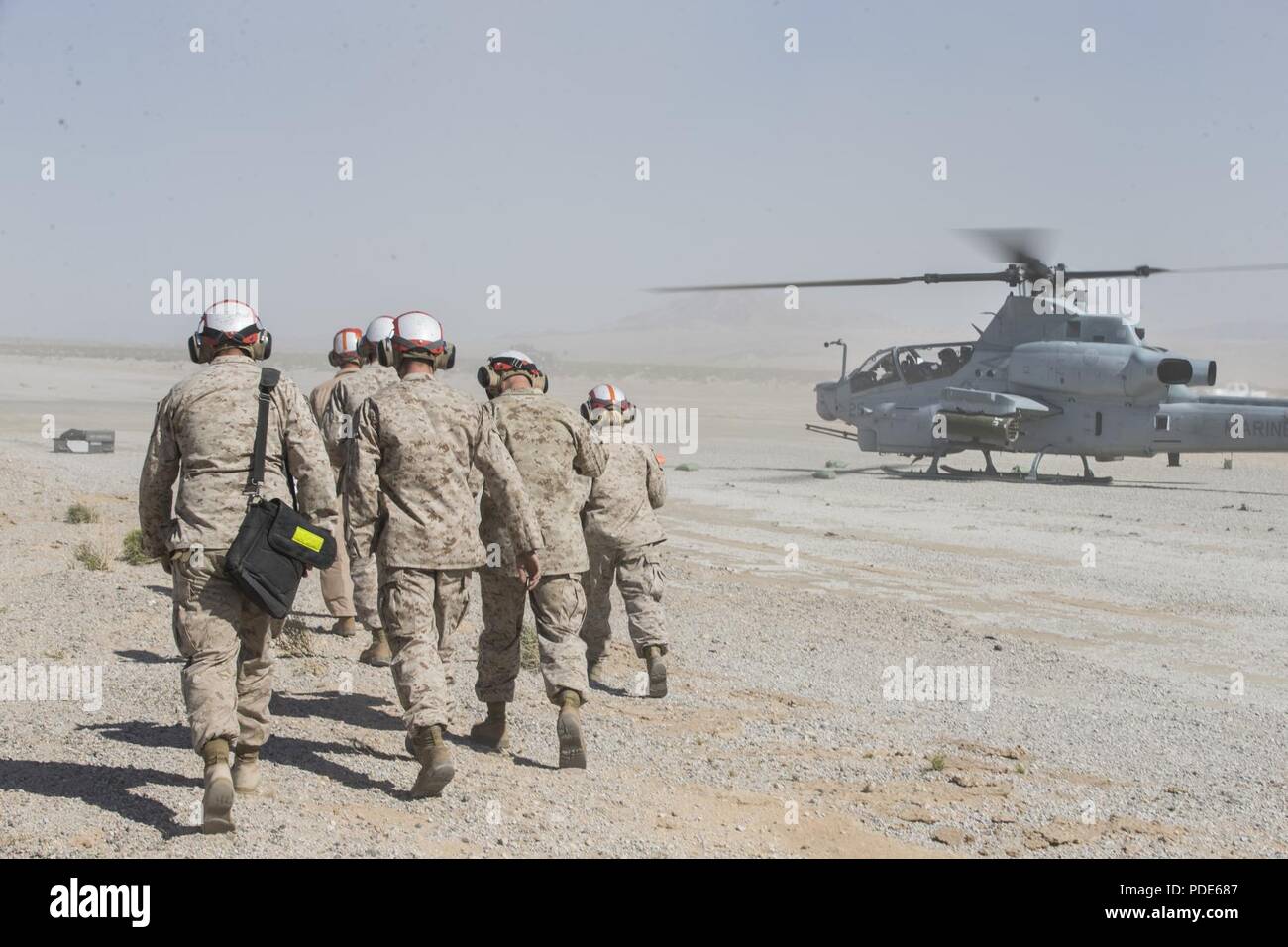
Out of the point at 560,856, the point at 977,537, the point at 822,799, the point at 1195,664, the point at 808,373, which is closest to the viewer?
the point at 560,856

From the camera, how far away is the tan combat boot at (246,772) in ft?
18.6

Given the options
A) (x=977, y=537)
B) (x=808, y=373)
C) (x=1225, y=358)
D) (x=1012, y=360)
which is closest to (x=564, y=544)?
(x=977, y=537)

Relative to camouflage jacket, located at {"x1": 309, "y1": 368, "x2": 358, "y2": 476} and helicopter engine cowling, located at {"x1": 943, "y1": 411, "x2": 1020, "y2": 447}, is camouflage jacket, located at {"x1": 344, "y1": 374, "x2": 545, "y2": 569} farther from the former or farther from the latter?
helicopter engine cowling, located at {"x1": 943, "y1": 411, "x2": 1020, "y2": 447}

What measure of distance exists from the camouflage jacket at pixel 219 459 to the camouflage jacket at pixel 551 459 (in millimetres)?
1209

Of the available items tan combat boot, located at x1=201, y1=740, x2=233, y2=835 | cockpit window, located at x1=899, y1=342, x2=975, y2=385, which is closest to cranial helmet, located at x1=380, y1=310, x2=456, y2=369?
tan combat boot, located at x1=201, y1=740, x2=233, y2=835

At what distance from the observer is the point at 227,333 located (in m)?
5.81

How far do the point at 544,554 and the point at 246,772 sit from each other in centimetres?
173

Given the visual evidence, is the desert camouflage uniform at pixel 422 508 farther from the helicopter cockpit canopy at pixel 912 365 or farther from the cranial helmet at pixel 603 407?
the helicopter cockpit canopy at pixel 912 365

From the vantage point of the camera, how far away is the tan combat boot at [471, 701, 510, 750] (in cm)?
670

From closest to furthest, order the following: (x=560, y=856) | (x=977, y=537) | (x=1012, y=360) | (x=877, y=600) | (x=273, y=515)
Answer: (x=560, y=856) < (x=273, y=515) < (x=877, y=600) < (x=977, y=537) < (x=1012, y=360)

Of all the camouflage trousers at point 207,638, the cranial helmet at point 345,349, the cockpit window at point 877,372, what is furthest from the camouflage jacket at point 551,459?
the cockpit window at point 877,372

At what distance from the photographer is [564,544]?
22.2 feet
